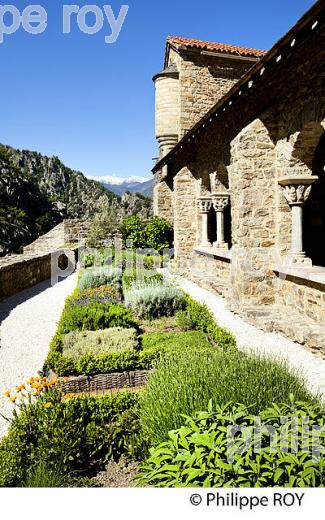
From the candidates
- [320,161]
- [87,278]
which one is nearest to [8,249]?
[87,278]

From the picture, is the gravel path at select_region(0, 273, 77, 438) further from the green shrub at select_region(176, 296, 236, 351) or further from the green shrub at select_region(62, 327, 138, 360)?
the green shrub at select_region(176, 296, 236, 351)

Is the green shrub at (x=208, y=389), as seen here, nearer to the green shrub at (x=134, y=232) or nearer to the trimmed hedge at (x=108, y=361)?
the trimmed hedge at (x=108, y=361)

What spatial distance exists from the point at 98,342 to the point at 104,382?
3.42 feet

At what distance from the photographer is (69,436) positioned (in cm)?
276

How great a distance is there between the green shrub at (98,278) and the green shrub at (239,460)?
6953mm

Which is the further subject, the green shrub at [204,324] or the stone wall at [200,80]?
the stone wall at [200,80]

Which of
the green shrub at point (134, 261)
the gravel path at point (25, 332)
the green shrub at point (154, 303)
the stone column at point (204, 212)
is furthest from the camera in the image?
the green shrub at point (134, 261)

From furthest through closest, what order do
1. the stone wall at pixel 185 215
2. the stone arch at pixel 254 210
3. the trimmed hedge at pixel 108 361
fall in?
A: the stone wall at pixel 185 215 < the stone arch at pixel 254 210 < the trimmed hedge at pixel 108 361

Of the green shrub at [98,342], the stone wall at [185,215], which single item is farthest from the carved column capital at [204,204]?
the green shrub at [98,342]

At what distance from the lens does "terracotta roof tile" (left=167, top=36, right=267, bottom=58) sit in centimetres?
1441

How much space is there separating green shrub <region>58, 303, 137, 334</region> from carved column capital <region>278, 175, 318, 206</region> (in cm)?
317

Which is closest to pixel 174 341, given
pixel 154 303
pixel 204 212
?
pixel 154 303

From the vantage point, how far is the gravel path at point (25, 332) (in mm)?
4559

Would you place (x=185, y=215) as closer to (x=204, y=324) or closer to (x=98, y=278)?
(x=98, y=278)
